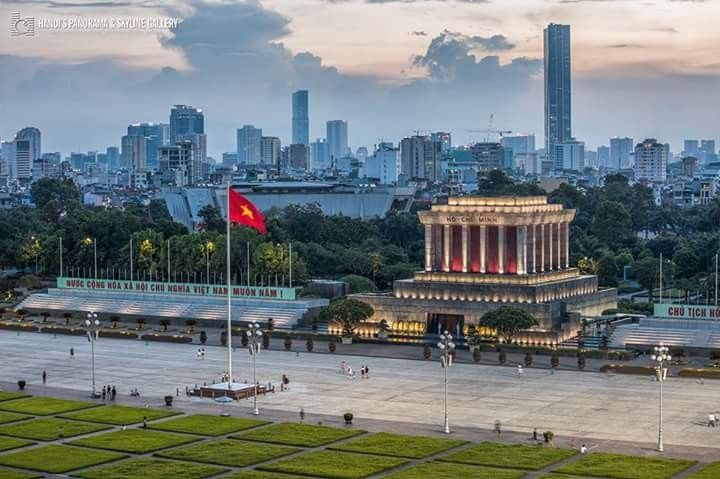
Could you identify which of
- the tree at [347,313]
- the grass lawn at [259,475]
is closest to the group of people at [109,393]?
the grass lawn at [259,475]

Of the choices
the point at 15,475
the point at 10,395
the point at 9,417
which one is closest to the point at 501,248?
the point at 10,395

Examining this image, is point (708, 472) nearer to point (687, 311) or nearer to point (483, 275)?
point (687, 311)

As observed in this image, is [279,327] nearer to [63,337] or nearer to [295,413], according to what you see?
[63,337]

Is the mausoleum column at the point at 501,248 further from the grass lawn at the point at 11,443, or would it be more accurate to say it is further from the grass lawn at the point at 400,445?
the grass lawn at the point at 11,443

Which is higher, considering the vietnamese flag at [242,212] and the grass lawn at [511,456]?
the vietnamese flag at [242,212]

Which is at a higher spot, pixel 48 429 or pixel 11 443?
pixel 48 429

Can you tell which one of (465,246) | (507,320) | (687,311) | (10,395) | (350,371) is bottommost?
(10,395)
